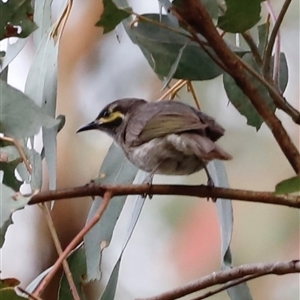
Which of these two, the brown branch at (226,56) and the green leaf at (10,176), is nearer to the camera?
the brown branch at (226,56)

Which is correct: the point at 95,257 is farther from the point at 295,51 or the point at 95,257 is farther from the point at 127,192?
the point at 295,51

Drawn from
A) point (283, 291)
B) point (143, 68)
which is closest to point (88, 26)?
point (143, 68)

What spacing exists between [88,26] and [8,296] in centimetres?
188

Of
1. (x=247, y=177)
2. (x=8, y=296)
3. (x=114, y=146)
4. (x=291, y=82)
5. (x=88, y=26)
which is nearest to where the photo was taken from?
(x=8, y=296)

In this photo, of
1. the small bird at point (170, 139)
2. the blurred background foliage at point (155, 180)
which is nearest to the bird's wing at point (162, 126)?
the small bird at point (170, 139)

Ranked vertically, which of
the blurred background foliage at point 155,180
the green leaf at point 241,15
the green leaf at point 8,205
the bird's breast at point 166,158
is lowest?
the blurred background foliage at point 155,180

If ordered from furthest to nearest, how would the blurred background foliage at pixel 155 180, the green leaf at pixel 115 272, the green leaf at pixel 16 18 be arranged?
the blurred background foliage at pixel 155 180 < the green leaf at pixel 115 272 < the green leaf at pixel 16 18

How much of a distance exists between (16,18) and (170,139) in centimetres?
33

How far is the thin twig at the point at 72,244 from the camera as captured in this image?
0.66 m

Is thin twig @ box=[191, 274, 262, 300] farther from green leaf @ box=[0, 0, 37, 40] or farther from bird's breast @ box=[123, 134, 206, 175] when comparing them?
green leaf @ box=[0, 0, 37, 40]

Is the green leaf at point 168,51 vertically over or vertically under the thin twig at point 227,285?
over

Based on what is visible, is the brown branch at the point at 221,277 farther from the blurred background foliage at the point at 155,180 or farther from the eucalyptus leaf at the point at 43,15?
the blurred background foliage at the point at 155,180

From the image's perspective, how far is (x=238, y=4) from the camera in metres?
0.86

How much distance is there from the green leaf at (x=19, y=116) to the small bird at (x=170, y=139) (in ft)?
1.05
